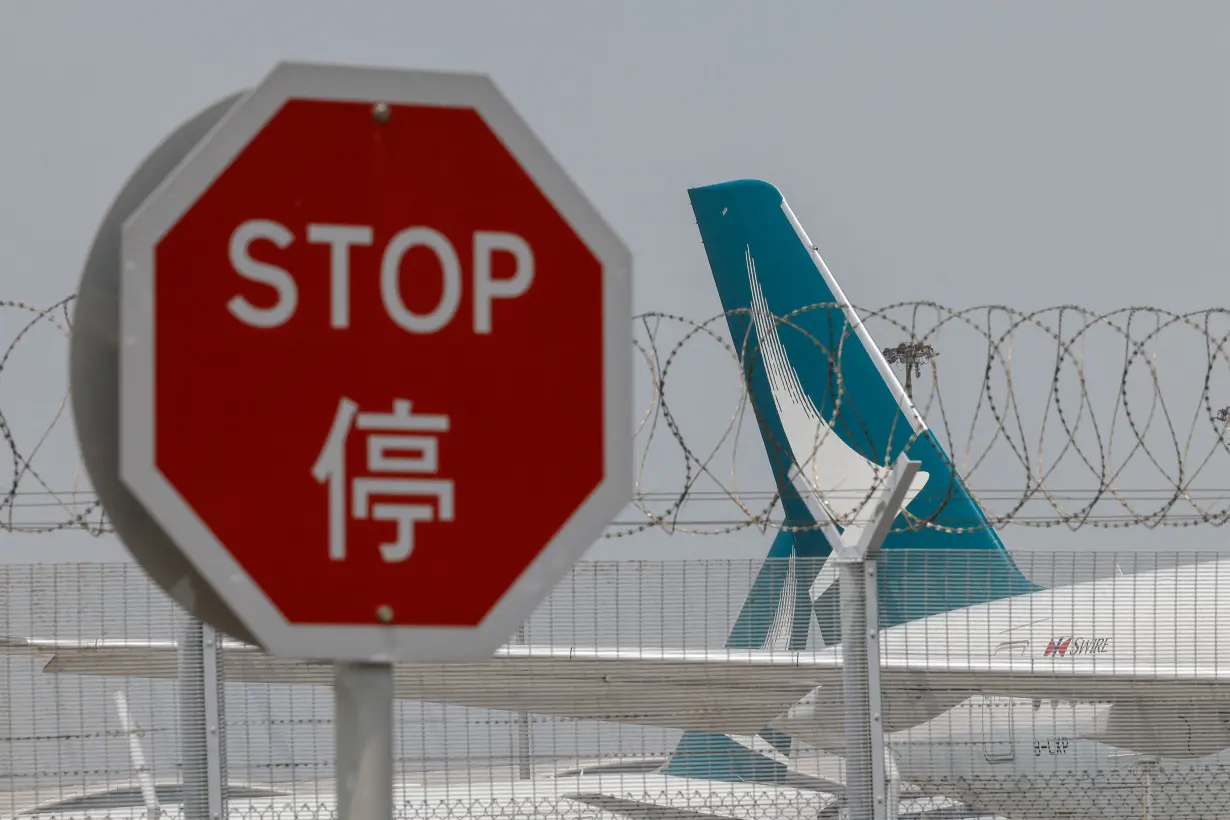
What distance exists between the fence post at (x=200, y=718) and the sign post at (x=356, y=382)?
5.05m

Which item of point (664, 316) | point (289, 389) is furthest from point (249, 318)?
point (664, 316)

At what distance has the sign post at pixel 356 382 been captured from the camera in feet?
6.06

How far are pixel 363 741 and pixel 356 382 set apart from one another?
1.27ft

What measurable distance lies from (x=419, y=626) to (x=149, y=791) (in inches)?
213

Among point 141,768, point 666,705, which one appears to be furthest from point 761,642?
point 141,768

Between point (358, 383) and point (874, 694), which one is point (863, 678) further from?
point (358, 383)

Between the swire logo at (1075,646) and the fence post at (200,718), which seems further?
the swire logo at (1075,646)

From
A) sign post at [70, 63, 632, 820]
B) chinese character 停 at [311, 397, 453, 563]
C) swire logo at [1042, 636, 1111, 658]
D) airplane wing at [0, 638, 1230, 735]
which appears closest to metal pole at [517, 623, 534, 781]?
airplane wing at [0, 638, 1230, 735]

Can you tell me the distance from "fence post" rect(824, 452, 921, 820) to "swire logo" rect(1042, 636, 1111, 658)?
1.20 metres

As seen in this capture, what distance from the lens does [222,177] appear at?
1.90 m

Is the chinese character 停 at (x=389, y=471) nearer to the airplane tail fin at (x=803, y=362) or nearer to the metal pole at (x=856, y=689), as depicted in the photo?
the metal pole at (x=856, y=689)

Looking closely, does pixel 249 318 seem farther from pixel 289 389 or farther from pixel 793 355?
pixel 793 355

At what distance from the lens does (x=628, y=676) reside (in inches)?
288

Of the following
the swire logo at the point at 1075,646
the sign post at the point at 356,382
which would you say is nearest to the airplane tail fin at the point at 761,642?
the swire logo at the point at 1075,646
